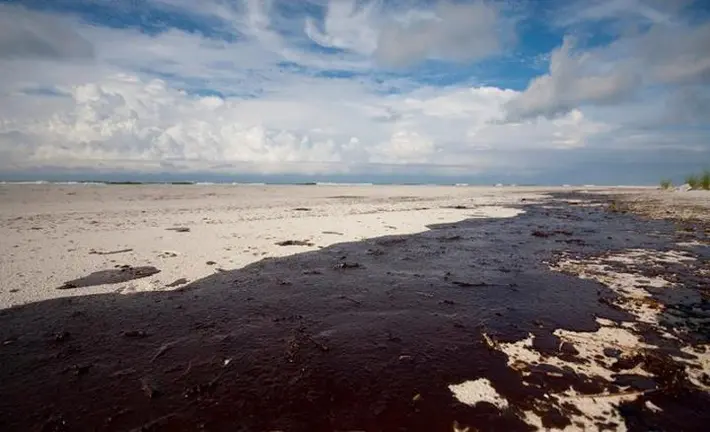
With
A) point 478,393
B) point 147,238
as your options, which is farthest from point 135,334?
point 147,238

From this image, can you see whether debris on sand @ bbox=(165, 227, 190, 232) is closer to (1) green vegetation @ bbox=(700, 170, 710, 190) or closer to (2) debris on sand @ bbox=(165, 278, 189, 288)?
(2) debris on sand @ bbox=(165, 278, 189, 288)

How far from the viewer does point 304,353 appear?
645cm

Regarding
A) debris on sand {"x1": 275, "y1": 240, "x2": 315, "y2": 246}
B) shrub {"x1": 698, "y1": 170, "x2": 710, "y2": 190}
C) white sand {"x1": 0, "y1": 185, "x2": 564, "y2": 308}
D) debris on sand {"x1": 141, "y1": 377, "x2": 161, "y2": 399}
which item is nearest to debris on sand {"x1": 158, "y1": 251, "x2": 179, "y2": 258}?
white sand {"x1": 0, "y1": 185, "x2": 564, "y2": 308}

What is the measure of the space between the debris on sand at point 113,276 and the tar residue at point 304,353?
194 mm

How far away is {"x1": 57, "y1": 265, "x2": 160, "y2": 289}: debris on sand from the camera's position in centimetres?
988

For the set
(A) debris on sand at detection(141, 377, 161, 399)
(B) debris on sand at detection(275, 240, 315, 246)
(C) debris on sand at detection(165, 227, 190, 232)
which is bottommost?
(A) debris on sand at detection(141, 377, 161, 399)

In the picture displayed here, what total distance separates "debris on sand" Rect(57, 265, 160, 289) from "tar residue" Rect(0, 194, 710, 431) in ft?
0.64

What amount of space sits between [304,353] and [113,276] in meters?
7.61

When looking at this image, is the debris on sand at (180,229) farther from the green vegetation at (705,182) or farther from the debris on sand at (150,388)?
the green vegetation at (705,182)

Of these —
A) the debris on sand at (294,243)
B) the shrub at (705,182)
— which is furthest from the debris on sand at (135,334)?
the shrub at (705,182)

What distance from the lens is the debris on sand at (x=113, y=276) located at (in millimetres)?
9875

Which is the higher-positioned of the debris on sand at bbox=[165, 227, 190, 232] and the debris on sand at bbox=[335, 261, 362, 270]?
the debris on sand at bbox=[165, 227, 190, 232]

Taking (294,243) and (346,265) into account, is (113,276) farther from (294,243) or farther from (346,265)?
(346,265)

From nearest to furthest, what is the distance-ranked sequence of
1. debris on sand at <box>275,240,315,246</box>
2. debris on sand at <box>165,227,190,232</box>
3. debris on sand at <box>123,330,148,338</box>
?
debris on sand at <box>123,330,148,338</box> < debris on sand at <box>275,240,315,246</box> < debris on sand at <box>165,227,190,232</box>
